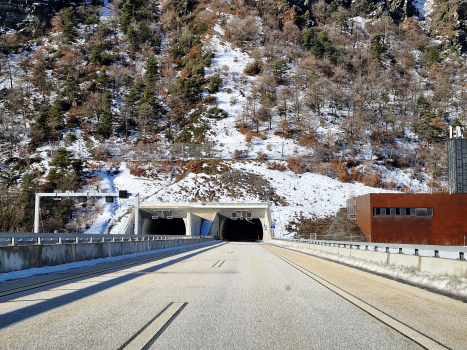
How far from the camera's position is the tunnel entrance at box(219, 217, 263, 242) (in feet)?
292

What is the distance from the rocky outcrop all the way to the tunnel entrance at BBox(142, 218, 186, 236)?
112699mm

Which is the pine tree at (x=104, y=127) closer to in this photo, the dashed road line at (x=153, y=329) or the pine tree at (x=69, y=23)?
the pine tree at (x=69, y=23)

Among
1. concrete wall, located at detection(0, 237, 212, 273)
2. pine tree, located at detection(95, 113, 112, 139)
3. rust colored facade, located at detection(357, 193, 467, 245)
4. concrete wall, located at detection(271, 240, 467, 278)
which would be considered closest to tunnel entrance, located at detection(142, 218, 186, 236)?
pine tree, located at detection(95, 113, 112, 139)

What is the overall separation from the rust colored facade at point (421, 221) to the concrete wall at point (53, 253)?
39.5m

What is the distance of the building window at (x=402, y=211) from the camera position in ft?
175

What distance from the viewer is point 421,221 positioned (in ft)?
174

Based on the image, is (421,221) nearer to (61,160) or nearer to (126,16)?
(61,160)

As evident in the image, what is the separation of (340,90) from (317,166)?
50090mm

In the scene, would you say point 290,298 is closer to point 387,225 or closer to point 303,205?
point 387,225

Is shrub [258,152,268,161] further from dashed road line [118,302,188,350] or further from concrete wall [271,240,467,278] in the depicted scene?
dashed road line [118,302,188,350]

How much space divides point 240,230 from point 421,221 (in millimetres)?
51303

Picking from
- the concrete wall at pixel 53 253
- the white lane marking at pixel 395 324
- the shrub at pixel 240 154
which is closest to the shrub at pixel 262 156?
the shrub at pixel 240 154

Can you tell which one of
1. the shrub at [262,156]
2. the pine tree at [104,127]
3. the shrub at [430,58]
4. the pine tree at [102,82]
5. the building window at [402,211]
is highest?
the shrub at [430,58]

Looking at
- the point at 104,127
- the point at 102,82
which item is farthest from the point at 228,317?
the point at 102,82
